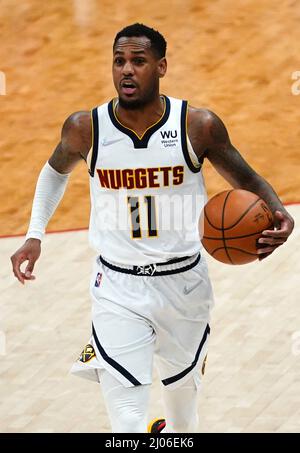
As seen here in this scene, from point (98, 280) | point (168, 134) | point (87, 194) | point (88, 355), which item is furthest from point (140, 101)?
point (87, 194)

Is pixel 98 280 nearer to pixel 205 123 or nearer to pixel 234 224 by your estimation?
pixel 234 224

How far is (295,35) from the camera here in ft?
49.3

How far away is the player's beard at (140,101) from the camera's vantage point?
7.17m

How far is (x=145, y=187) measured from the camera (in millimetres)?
7203

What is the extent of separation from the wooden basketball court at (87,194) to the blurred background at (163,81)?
0.07 feet

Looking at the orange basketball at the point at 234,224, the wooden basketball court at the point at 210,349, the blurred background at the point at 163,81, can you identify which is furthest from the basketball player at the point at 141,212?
the blurred background at the point at 163,81

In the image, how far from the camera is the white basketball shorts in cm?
721

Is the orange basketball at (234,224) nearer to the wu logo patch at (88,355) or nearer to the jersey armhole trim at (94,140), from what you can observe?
the jersey armhole trim at (94,140)

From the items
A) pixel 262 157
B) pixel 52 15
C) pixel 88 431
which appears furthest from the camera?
pixel 52 15

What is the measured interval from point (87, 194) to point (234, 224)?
555 cm

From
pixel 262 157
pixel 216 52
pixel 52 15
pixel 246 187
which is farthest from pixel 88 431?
pixel 52 15
